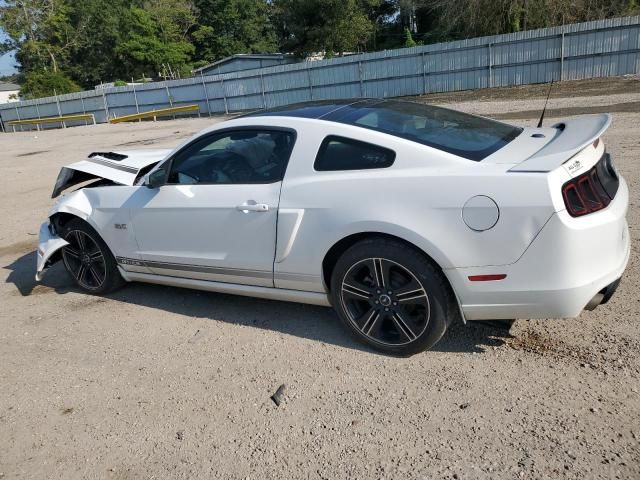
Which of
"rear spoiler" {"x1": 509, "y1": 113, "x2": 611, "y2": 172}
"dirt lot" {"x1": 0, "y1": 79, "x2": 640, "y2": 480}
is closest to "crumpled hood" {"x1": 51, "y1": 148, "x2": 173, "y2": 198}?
"dirt lot" {"x1": 0, "y1": 79, "x2": 640, "y2": 480}

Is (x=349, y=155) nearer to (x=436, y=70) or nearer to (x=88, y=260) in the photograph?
(x=88, y=260)

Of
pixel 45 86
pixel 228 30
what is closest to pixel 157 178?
pixel 45 86

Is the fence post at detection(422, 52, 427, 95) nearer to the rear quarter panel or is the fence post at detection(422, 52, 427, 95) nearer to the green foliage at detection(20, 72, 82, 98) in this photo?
the rear quarter panel

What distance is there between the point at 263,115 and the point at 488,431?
263 centimetres

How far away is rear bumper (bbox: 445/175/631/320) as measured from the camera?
281 centimetres

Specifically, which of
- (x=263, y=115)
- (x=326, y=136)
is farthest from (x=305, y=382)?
(x=263, y=115)

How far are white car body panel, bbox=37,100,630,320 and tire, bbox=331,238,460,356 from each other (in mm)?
98

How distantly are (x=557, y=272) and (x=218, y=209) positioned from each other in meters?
2.28

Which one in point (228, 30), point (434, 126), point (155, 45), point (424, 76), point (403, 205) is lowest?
point (424, 76)

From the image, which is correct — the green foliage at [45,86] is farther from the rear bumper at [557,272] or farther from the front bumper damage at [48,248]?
the rear bumper at [557,272]

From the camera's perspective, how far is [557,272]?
2.85 metres

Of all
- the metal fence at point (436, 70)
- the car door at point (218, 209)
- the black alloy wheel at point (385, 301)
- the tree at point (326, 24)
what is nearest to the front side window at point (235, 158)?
the car door at point (218, 209)

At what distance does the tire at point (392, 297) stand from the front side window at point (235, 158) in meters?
0.85

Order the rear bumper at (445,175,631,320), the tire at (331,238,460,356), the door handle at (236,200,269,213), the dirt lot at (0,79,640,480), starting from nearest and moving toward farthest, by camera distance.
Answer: the dirt lot at (0,79,640,480)
the rear bumper at (445,175,631,320)
the tire at (331,238,460,356)
the door handle at (236,200,269,213)
